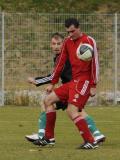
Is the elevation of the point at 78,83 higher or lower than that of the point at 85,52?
lower

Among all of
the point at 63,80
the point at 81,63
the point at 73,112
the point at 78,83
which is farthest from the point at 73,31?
the point at 73,112

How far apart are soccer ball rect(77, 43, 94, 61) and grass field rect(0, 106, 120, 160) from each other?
1375 millimetres

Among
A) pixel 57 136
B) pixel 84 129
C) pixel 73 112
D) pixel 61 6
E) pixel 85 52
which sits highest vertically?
pixel 61 6

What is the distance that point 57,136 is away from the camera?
14.9 meters

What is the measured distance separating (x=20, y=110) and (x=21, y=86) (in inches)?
131

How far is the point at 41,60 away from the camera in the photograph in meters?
25.8

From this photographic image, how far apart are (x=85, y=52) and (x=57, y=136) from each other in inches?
113

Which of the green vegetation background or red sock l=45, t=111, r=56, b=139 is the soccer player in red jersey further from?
the green vegetation background

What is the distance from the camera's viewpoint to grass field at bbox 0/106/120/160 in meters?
11.3

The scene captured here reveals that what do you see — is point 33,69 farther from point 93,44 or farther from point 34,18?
point 93,44

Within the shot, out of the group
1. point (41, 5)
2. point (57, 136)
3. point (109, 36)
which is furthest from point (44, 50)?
point (57, 136)

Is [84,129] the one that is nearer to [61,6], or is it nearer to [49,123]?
[49,123]

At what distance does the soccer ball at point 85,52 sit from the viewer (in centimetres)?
1244

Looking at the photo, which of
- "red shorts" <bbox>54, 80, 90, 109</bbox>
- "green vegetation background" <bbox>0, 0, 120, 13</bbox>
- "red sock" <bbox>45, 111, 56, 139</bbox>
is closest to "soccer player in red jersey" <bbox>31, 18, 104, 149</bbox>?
"red shorts" <bbox>54, 80, 90, 109</bbox>
